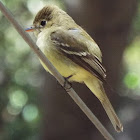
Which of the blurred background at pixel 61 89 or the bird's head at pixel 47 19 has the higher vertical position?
the bird's head at pixel 47 19

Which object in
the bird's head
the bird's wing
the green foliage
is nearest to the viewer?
the bird's wing

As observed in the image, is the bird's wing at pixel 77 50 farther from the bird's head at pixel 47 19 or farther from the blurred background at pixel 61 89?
the blurred background at pixel 61 89

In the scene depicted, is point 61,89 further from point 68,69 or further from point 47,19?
point 68,69

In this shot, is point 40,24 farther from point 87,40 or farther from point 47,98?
point 47,98

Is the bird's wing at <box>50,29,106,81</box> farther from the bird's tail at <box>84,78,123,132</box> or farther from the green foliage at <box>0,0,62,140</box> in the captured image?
the green foliage at <box>0,0,62,140</box>

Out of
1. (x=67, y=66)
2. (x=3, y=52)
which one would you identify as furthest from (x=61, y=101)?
(x=67, y=66)

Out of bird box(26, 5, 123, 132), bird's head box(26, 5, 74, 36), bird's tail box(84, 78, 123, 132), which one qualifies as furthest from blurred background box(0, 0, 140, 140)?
bird's tail box(84, 78, 123, 132)

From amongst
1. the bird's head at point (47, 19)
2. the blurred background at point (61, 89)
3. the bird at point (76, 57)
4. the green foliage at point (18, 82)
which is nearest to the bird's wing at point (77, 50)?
the bird at point (76, 57)

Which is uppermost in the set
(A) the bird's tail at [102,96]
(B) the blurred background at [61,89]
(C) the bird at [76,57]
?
(C) the bird at [76,57]

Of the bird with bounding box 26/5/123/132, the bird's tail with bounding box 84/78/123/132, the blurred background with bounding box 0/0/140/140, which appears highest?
the bird with bounding box 26/5/123/132
